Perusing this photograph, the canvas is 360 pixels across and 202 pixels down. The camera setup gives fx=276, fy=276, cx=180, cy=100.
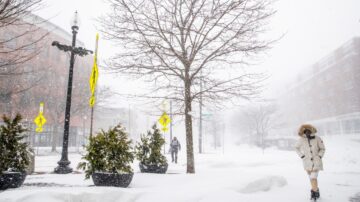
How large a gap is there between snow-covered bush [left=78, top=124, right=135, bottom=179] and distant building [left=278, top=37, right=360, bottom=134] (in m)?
54.0

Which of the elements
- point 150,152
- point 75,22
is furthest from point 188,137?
point 75,22

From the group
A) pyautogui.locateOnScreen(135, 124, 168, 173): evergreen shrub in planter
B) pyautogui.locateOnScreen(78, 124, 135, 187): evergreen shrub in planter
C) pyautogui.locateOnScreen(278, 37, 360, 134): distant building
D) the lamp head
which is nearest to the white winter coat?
pyautogui.locateOnScreen(78, 124, 135, 187): evergreen shrub in planter

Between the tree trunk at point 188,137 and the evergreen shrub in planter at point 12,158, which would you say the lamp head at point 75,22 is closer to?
the tree trunk at point 188,137

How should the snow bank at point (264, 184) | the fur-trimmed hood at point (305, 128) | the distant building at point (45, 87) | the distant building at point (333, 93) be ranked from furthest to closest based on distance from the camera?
1. the distant building at point (333, 93)
2. the distant building at point (45, 87)
3. the snow bank at point (264, 184)
4. the fur-trimmed hood at point (305, 128)

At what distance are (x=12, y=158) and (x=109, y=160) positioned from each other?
85.8 inches

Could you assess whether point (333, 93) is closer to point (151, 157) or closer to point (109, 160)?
point (151, 157)

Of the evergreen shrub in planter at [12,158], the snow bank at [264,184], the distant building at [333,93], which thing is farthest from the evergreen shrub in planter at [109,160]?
the distant building at [333,93]

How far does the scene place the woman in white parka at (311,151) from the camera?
6.80m

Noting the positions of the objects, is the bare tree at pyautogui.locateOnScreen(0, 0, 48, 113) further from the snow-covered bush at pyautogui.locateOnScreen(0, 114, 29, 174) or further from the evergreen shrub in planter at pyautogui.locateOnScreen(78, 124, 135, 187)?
the evergreen shrub in planter at pyautogui.locateOnScreen(78, 124, 135, 187)

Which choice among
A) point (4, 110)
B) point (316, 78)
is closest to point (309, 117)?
point (316, 78)

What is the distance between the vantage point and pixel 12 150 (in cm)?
645

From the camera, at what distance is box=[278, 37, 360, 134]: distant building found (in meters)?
51.4

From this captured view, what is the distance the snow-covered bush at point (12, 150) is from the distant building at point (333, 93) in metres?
55.8

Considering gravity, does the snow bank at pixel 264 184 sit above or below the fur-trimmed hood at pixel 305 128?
below
